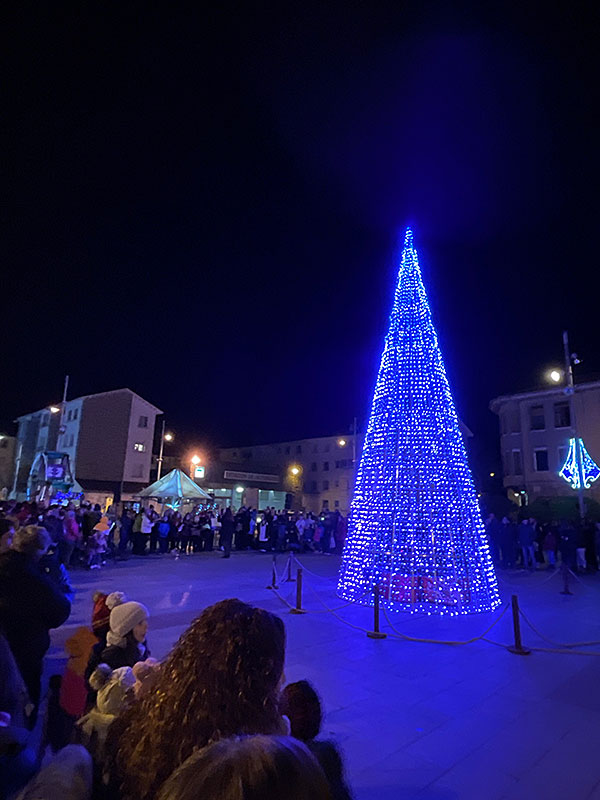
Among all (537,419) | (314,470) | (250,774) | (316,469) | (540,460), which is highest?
(537,419)

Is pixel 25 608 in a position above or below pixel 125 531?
above

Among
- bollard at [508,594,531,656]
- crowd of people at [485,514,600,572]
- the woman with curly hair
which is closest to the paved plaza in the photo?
bollard at [508,594,531,656]

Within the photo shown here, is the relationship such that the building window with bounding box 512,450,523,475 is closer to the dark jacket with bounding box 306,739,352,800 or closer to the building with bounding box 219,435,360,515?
the building with bounding box 219,435,360,515

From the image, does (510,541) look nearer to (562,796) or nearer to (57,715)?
(562,796)

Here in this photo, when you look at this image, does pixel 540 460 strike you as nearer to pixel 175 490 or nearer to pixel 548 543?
pixel 548 543

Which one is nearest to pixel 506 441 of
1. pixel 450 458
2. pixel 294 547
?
pixel 294 547

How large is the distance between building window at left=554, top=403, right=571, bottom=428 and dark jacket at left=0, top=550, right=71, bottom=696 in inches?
1503

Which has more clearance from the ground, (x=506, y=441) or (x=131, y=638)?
(x=506, y=441)

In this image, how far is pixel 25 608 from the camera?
4.13m

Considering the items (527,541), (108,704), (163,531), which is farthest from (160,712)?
(163,531)

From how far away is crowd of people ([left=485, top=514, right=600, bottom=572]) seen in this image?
51.6ft

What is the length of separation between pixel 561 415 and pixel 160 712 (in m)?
39.9

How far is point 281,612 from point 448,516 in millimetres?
4076

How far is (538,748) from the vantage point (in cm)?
434
